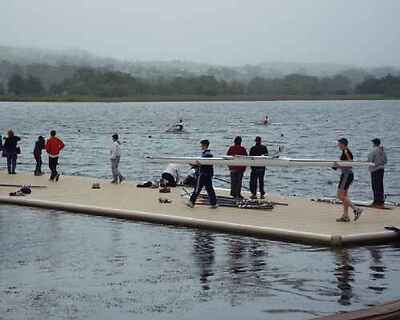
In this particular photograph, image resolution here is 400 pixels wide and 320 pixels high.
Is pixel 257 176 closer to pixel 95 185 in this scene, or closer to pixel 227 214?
pixel 227 214

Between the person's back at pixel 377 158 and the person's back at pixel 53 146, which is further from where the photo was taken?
the person's back at pixel 53 146

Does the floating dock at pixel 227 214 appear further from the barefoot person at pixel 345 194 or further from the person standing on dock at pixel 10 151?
the person standing on dock at pixel 10 151

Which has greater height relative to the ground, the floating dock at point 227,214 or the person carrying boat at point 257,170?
the person carrying boat at point 257,170

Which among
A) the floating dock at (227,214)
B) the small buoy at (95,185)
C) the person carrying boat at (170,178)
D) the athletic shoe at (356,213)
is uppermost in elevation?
the person carrying boat at (170,178)

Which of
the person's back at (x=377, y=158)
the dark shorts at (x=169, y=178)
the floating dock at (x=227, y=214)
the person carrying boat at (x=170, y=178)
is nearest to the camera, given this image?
the floating dock at (x=227, y=214)

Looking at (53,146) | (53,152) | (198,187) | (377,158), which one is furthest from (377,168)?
(53,146)

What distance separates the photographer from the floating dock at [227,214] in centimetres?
1689

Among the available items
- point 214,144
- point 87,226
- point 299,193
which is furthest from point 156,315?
point 214,144

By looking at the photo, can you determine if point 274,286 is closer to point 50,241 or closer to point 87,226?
point 50,241

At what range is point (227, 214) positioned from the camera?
19.9 metres

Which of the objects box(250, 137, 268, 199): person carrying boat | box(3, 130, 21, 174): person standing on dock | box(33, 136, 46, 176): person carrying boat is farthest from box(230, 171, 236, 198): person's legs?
box(3, 130, 21, 174): person standing on dock

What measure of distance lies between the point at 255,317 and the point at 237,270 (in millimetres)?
3071

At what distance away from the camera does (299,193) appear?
1553 inches

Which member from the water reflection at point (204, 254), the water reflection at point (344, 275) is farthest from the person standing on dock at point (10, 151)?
the water reflection at point (344, 275)
